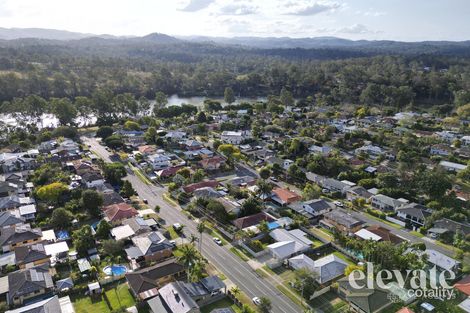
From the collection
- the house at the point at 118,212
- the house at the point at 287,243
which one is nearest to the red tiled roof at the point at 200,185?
the house at the point at 118,212

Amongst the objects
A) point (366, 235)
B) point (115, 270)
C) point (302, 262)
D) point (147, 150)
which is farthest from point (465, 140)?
point (115, 270)

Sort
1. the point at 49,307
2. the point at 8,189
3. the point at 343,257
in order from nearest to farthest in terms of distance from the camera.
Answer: the point at 49,307 < the point at 343,257 < the point at 8,189

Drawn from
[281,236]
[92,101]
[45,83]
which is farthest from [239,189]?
[45,83]

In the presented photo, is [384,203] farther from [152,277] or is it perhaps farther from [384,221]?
[152,277]

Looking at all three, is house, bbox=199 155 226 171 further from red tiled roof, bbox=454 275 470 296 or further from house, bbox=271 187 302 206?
red tiled roof, bbox=454 275 470 296

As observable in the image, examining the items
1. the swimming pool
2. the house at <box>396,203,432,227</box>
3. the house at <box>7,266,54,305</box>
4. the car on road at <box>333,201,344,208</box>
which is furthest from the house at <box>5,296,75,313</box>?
the house at <box>396,203,432,227</box>

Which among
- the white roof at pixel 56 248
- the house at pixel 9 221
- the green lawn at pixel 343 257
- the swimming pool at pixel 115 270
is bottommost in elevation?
the green lawn at pixel 343 257

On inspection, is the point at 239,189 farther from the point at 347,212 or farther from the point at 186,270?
the point at 186,270

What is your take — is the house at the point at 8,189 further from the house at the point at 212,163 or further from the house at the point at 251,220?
the house at the point at 251,220
